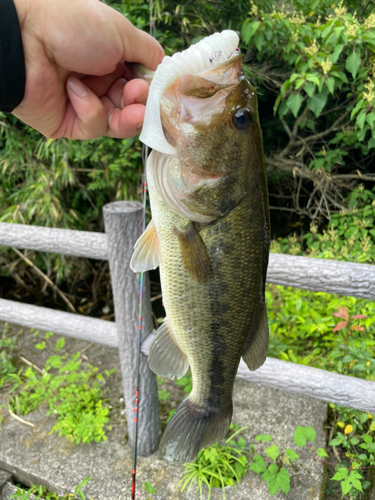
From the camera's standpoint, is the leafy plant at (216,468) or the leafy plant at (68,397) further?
the leafy plant at (68,397)

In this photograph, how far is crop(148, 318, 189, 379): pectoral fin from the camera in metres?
1.09

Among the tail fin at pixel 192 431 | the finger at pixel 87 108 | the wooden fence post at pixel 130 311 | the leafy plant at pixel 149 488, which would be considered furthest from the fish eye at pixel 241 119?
the leafy plant at pixel 149 488

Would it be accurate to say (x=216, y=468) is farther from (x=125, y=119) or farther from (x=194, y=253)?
(x=125, y=119)

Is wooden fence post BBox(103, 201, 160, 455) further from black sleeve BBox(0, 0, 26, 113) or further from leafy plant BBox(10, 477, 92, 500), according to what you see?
A: black sleeve BBox(0, 0, 26, 113)

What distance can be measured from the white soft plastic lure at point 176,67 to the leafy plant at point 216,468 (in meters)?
1.70

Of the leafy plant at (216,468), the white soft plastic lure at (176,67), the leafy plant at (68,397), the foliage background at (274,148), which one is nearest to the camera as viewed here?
the white soft plastic lure at (176,67)

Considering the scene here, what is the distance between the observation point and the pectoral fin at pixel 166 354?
3.59ft

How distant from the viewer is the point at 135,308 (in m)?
1.87

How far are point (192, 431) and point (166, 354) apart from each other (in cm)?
26

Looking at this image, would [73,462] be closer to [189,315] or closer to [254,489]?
[254,489]

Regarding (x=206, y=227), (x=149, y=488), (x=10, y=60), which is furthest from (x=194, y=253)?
(x=149, y=488)

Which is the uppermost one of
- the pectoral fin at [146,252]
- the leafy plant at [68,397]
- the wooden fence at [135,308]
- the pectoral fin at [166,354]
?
the pectoral fin at [146,252]

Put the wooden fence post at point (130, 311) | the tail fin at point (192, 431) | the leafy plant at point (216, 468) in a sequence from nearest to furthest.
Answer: the tail fin at point (192, 431)
the wooden fence post at point (130, 311)
the leafy plant at point (216, 468)

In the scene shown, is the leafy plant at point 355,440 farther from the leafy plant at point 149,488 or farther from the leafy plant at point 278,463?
the leafy plant at point 149,488
